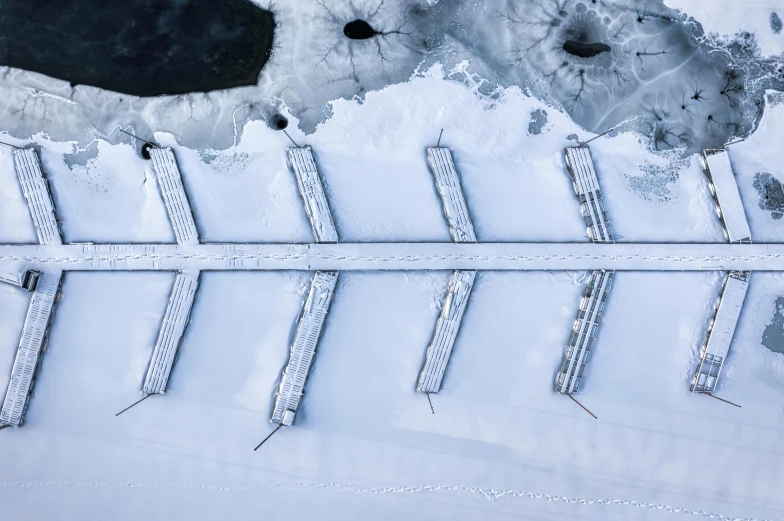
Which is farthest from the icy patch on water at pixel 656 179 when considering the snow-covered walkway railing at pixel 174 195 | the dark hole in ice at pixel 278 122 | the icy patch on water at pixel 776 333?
the snow-covered walkway railing at pixel 174 195

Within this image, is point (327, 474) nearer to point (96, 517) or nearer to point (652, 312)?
point (96, 517)

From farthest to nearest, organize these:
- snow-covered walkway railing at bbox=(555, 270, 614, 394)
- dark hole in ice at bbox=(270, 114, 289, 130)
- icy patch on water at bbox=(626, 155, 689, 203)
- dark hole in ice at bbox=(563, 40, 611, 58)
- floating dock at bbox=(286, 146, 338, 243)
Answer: dark hole in ice at bbox=(563, 40, 611, 58) < icy patch on water at bbox=(626, 155, 689, 203) < dark hole in ice at bbox=(270, 114, 289, 130) < snow-covered walkway railing at bbox=(555, 270, 614, 394) < floating dock at bbox=(286, 146, 338, 243)

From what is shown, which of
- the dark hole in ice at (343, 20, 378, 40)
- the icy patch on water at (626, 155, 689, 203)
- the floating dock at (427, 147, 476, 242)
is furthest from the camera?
the dark hole in ice at (343, 20, 378, 40)

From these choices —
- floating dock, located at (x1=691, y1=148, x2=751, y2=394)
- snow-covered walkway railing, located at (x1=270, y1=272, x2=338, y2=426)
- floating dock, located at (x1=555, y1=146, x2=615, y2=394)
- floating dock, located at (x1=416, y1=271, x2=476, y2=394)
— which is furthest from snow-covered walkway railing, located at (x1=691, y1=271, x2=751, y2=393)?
snow-covered walkway railing, located at (x1=270, y1=272, x2=338, y2=426)

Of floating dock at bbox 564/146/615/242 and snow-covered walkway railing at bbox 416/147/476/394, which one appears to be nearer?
snow-covered walkway railing at bbox 416/147/476/394

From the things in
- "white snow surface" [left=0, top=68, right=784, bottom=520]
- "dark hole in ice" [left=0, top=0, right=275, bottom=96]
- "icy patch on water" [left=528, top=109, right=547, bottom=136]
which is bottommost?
"white snow surface" [left=0, top=68, right=784, bottom=520]

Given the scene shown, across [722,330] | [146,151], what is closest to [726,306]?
[722,330]

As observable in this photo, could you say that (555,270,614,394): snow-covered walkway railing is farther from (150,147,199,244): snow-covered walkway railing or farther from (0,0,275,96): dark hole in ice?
(0,0,275,96): dark hole in ice

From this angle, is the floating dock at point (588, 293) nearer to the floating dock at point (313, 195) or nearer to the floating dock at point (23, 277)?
the floating dock at point (313, 195)
